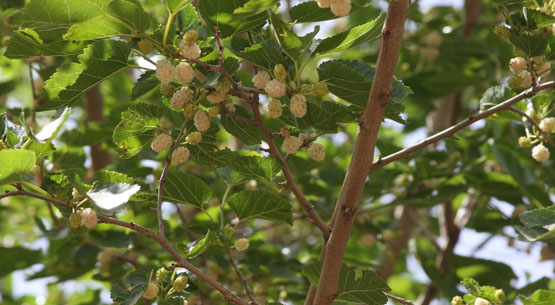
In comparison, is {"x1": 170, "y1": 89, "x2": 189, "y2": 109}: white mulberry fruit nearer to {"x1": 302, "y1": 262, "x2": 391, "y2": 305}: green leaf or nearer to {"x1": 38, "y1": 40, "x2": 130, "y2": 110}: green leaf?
{"x1": 38, "y1": 40, "x2": 130, "y2": 110}: green leaf

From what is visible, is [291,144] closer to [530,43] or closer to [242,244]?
[242,244]

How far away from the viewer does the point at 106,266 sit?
240 cm

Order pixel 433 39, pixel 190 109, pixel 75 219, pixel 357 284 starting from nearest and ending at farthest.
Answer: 1. pixel 75 219
2. pixel 190 109
3. pixel 357 284
4. pixel 433 39

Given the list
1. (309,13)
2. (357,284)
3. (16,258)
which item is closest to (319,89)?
(309,13)

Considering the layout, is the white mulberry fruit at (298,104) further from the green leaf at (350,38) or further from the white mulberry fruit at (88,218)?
the white mulberry fruit at (88,218)

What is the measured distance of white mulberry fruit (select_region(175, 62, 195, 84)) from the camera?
1.27 metres

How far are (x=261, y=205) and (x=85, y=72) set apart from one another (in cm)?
53

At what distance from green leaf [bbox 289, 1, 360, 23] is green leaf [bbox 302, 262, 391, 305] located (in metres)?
0.56

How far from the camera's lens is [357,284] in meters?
1.48

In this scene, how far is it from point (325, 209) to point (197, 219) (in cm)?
57

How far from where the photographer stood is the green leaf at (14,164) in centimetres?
116

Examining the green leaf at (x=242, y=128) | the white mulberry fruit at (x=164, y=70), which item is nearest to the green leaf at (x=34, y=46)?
the white mulberry fruit at (x=164, y=70)

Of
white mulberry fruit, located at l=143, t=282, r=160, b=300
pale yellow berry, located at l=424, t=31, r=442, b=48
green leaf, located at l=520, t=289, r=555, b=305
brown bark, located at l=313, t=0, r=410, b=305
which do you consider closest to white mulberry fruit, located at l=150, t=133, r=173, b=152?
white mulberry fruit, located at l=143, t=282, r=160, b=300

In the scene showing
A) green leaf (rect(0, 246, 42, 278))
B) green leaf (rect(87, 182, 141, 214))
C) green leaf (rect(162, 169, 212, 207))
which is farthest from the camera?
green leaf (rect(0, 246, 42, 278))
